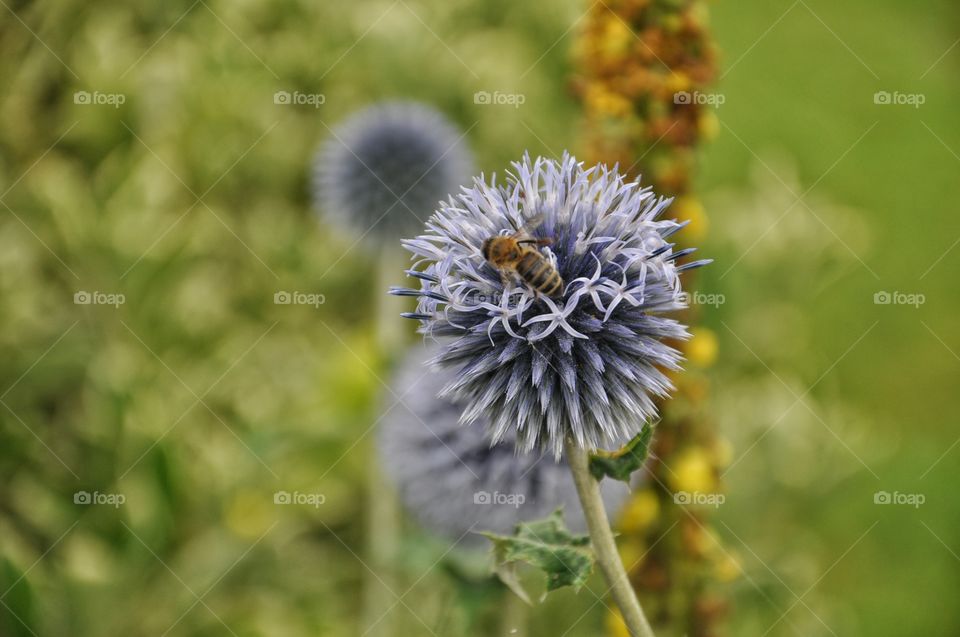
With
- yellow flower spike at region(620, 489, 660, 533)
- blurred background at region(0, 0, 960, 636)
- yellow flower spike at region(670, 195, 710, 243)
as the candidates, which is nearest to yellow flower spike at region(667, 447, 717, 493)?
yellow flower spike at region(620, 489, 660, 533)

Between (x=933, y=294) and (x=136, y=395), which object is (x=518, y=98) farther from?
(x=933, y=294)

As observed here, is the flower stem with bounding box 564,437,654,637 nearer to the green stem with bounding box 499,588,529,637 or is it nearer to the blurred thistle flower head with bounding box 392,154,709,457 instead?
the blurred thistle flower head with bounding box 392,154,709,457

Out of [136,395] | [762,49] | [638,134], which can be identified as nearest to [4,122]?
[136,395]

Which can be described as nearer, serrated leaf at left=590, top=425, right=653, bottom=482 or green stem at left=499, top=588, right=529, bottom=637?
serrated leaf at left=590, top=425, right=653, bottom=482

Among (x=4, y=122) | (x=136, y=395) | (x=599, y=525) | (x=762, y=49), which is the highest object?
(x=762, y=49)

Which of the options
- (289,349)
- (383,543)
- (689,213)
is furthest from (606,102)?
(289,349)

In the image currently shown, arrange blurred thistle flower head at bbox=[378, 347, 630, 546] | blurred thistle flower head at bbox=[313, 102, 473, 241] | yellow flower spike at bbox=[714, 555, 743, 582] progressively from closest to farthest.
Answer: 1. blurred thistle flower head at bbox=[378, 347, 630, 546]
2. yellow flower spike at bbox=[714, 555, 743, 582]
3. blurred thistle flower head at bbox=[313, 102, 473, 241]
